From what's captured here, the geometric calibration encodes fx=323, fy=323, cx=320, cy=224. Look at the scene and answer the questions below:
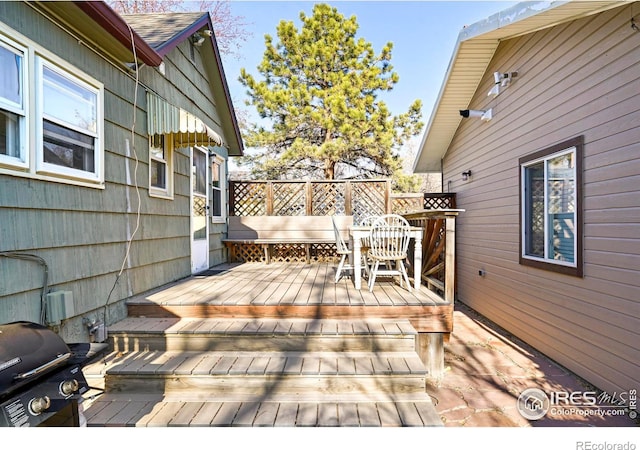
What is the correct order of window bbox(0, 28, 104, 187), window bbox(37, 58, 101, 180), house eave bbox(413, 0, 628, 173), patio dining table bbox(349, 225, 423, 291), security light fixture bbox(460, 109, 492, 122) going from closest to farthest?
window bbox(0, 28, 104, 187) → window bbox(37, 58, 101, 180) → house eave bbox(413, 0, 628, 173) → patio dining table bbox(349, 225, 423, 291) → security light fixture bbox(460, 109, 492, 122)

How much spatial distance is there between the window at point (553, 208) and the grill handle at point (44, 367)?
14.4 ft

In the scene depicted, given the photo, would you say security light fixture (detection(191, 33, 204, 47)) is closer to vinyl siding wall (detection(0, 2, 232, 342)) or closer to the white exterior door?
vinyl siding wall (detection(0, 2, 232, 342))

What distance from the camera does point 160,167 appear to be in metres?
4.03

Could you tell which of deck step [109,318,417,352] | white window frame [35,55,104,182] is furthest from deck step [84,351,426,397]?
white window frame [35,55,104,182]

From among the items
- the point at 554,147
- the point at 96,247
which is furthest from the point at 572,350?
the point at 96,247

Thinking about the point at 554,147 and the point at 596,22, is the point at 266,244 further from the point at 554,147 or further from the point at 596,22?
the point at 596,22

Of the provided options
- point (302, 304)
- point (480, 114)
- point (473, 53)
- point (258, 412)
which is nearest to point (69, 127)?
point (302, 304)

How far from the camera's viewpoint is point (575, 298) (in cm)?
353

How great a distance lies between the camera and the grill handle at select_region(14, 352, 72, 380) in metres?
1.38

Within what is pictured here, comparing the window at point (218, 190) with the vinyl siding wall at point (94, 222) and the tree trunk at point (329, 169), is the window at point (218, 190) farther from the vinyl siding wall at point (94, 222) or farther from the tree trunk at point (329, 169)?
the tree trunk at point (329, 169)

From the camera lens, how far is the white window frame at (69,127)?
2268mm

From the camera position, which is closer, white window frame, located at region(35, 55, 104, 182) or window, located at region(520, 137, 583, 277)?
white window frame, located at region(35, 55, 104, 182)

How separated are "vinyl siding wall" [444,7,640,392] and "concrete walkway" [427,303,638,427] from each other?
0.73 feet

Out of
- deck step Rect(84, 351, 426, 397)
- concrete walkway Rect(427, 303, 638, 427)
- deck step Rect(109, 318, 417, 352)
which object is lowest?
concrete walkway Rect(427, 303, 638, 427)
